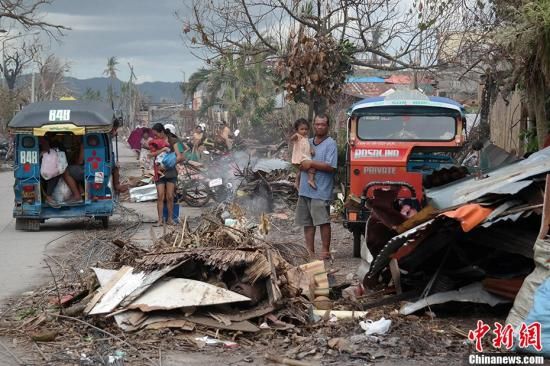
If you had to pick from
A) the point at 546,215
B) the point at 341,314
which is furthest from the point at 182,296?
the point at 546,215

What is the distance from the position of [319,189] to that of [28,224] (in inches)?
273

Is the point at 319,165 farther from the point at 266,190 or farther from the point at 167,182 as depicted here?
the point at 266,190

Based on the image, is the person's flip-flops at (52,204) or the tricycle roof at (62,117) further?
the person's flip-flops at (52,204)

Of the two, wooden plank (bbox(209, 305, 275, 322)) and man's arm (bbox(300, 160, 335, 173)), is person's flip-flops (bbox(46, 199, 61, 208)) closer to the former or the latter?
man's arm (bbox(300, 160, 335, 173))

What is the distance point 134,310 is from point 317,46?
9697mm

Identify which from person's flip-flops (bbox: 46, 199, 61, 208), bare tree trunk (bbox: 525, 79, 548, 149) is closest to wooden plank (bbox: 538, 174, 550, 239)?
bare tree trunk (bbox: 525, 79, 548, 149)

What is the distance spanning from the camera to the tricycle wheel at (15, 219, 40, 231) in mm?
15086

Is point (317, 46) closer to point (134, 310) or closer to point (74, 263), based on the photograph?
point (74, 263)

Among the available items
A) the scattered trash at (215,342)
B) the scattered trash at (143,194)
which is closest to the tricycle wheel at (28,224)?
the scattered trash at (143,194)

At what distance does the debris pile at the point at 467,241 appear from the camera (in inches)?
266

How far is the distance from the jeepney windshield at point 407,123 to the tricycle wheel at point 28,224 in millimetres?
6666

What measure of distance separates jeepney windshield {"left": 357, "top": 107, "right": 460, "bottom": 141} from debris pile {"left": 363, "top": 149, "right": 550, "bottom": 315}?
338cm

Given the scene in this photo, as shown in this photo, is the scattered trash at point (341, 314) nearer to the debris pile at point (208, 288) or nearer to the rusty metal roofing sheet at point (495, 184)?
the debris pile at point (208, 288)

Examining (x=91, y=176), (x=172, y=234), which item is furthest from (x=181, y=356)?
(x=91, y=176)
